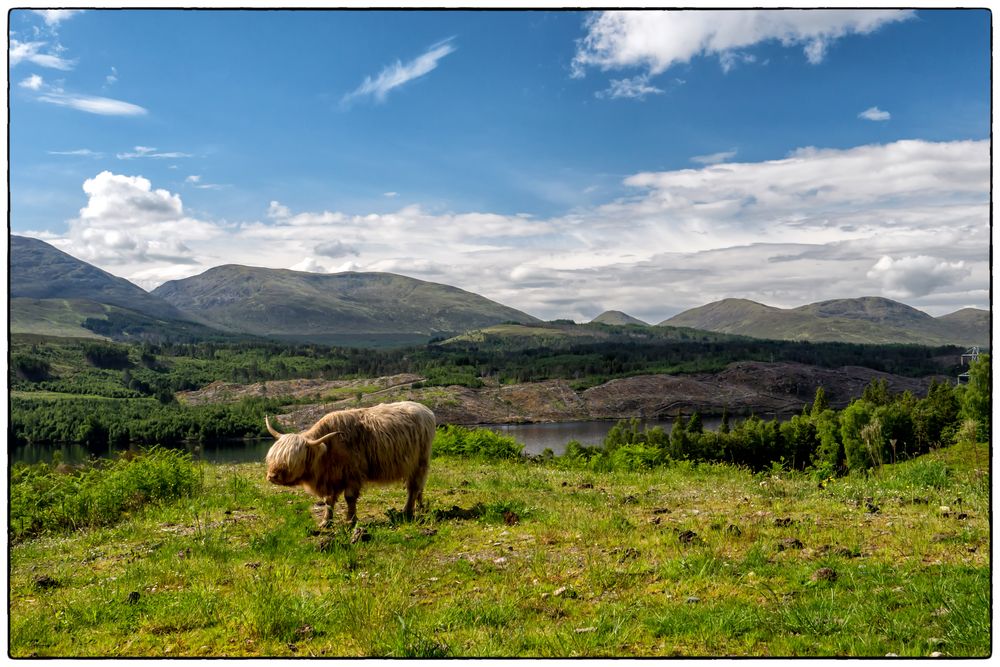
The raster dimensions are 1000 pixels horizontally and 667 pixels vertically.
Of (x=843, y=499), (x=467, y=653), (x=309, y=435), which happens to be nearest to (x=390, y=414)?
(x=309, y=435)

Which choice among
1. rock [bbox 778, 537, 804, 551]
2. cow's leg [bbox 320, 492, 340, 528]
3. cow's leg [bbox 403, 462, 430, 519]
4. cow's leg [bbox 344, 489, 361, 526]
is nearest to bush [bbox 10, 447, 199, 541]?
cow's leg [bbox 320, 492, 340, 528]

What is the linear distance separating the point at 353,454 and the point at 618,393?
147 m

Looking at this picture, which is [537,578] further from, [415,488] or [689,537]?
[415,488]

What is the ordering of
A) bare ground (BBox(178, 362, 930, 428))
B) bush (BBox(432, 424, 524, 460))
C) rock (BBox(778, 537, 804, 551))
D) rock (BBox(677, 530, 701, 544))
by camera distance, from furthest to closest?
bare ground (BBox(178, 362, 930, 428)) → bush (BBox(432, 424, 524, 460)) → rock (BBox(677, 530, 701, 544)) → rock (BBox(778, 537, 804, 551))

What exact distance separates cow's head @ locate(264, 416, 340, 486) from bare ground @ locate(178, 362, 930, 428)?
338 ft

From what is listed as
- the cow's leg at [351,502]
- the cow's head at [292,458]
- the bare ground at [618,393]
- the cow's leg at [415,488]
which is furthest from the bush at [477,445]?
the bare ground at [618,393]

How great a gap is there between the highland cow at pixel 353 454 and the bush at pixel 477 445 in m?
12.0

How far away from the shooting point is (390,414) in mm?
10938

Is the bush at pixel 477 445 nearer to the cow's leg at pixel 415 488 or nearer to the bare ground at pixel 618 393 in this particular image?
the cow's leg at pixel 415 488

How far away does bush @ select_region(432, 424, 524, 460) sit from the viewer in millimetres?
23266

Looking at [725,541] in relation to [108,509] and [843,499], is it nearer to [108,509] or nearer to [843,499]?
[843,499]

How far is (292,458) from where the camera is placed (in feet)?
30.8

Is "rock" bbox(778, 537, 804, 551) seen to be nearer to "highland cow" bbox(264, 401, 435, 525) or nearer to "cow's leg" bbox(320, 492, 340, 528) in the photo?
"highland cow" bbox(264, 401, 435, 525)

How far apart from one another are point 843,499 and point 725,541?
12.8 ft
